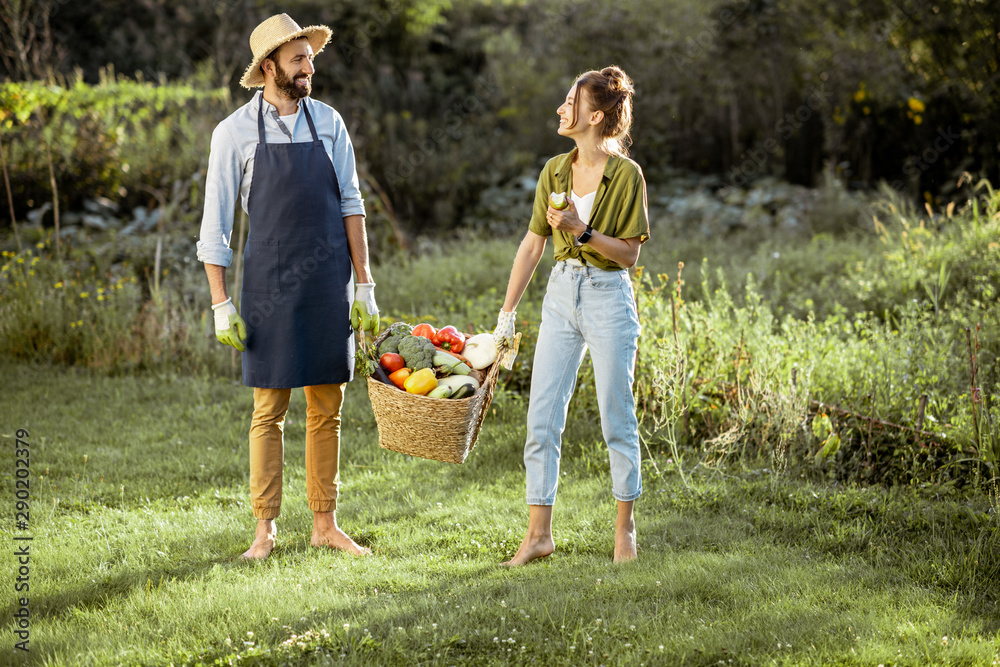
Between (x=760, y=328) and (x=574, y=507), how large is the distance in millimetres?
1791

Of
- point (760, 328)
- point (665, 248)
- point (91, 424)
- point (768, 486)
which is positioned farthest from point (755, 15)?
point (91, 424)

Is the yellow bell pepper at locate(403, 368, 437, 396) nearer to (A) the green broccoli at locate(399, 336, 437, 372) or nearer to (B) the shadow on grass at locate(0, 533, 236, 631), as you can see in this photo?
(A) the green broccoli at locate(399, 336, 437, 372)

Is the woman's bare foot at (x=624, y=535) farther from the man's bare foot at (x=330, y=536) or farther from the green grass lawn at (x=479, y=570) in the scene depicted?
the man's bare foot at (x=330, y=536)

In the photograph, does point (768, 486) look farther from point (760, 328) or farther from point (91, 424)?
point (91, 424)

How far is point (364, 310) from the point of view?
3.44 meters

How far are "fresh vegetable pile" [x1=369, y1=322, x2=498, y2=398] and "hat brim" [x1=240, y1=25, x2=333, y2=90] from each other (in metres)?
1.18

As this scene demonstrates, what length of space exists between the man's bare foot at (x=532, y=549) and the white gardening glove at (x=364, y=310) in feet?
3.51

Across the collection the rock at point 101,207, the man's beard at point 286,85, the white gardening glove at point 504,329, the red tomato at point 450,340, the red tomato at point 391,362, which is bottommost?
the red tomato at point 391,362

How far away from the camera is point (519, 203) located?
11203 millimetres

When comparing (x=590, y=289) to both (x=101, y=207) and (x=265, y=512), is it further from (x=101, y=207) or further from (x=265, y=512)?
(x=101, y=207)

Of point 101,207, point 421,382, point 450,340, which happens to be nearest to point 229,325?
point 421,382

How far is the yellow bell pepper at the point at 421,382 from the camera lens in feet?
10.6

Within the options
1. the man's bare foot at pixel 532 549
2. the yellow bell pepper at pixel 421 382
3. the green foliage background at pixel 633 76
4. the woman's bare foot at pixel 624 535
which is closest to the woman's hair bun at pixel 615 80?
the yellow bell pepper at pixel 421 382

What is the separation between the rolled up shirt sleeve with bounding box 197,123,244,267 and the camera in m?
3.24
